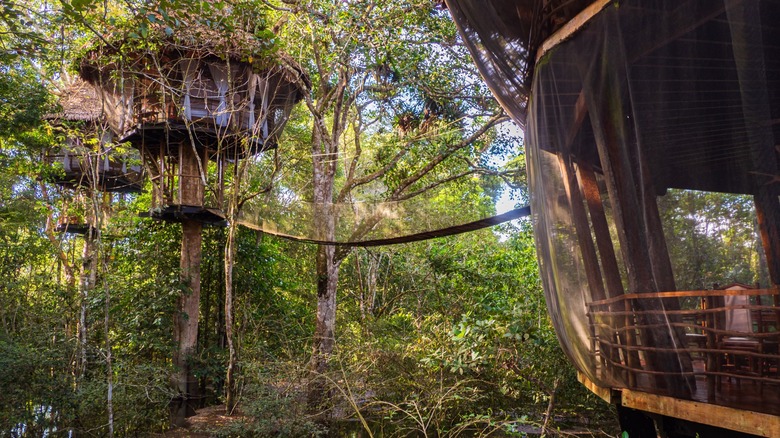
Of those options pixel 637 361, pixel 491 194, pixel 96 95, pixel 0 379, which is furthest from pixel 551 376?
pixel 491 194

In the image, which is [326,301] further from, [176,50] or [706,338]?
[706,338]

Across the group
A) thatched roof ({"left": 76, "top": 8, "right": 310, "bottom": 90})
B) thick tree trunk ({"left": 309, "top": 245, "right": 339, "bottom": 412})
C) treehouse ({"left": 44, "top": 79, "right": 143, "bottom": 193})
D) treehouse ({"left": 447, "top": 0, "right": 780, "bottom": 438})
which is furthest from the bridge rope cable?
treehouse ({"left": 44, "top": 79, "right": 143, "bottom": 193})

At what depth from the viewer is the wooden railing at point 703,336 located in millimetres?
2746

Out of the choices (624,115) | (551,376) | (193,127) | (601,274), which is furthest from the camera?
(193,127)

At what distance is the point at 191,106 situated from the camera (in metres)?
10.2

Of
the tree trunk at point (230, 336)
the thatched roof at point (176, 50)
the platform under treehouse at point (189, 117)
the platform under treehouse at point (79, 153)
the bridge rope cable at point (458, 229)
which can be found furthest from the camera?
the platform under treehouse at point (79, 153)

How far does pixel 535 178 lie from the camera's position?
4488 millimetres

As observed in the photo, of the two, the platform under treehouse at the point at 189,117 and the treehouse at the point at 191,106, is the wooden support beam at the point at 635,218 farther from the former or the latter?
the platform under treehouse at the point at 189,117

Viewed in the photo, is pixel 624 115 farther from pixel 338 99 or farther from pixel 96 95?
pixel 96 95

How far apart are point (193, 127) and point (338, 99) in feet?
7.27

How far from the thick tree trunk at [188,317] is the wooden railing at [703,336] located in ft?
26.9

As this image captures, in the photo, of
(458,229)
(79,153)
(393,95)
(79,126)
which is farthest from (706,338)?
(79,126)

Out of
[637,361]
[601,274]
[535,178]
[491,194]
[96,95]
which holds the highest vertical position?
[96,95]

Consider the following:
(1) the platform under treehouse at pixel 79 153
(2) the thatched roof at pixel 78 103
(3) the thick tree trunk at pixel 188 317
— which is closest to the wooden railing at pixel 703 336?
(3) the thick tree trunk at pixel 188 317
